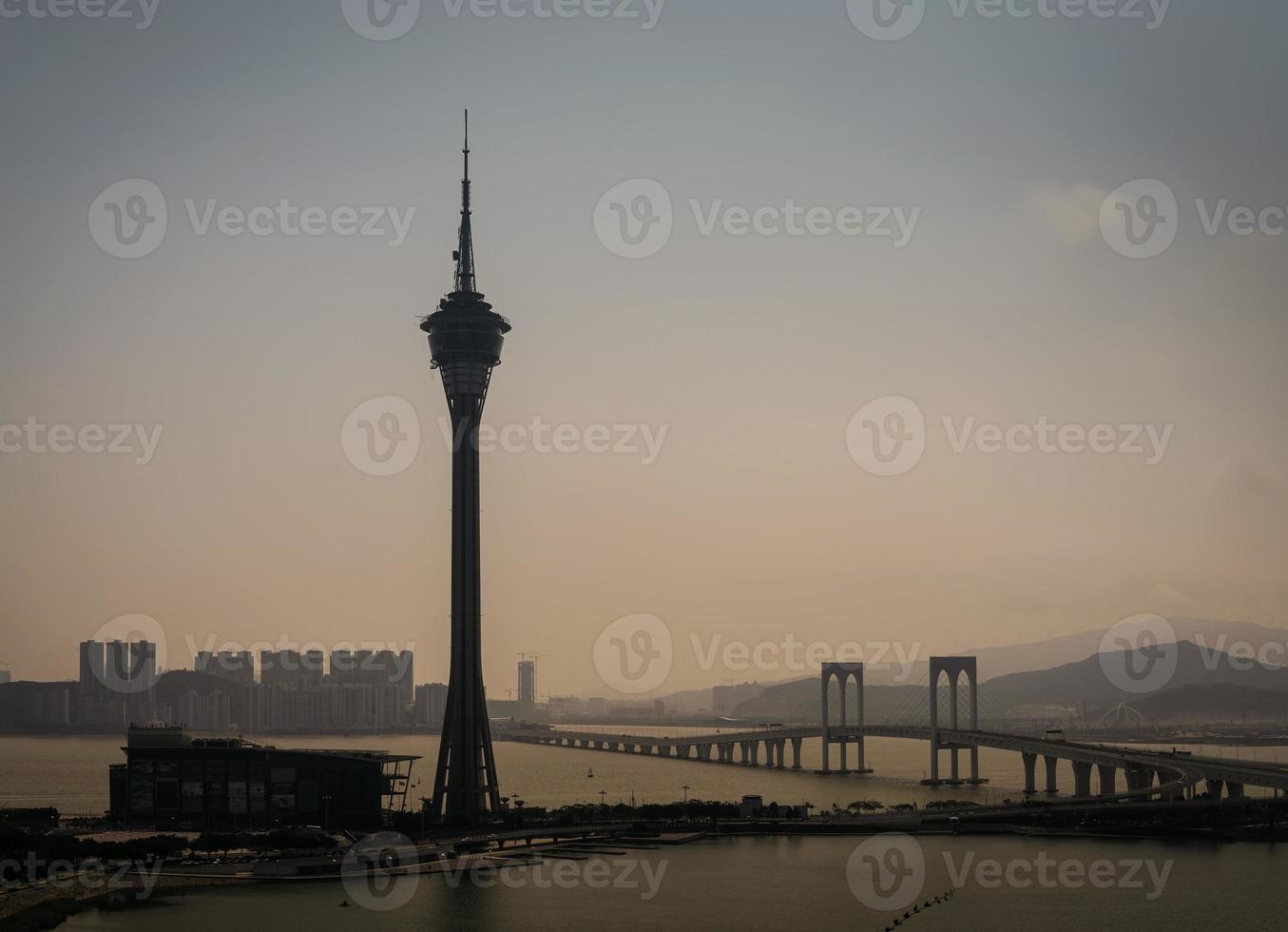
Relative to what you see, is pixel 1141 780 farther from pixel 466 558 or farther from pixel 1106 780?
pixel 466 558

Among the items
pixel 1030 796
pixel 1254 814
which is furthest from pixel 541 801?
pixel 1254 814

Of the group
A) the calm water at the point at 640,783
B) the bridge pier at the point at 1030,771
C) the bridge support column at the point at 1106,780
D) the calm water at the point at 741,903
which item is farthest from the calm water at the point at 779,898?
the bridge pier at the point at 1030,771

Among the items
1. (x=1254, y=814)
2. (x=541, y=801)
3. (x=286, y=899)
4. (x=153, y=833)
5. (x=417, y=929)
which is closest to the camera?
(x=417, y=929)

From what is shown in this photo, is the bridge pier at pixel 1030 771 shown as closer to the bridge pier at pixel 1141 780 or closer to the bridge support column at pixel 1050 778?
the bridge support column at pixel 1050 778

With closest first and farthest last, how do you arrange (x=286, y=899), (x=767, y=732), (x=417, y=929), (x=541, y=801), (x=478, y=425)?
(x=417, y=929) → (x=286, y=899) → (x=478, y=425) → (x=541, y=801) → (x=767, y=732)

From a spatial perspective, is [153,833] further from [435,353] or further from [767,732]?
[767,732]

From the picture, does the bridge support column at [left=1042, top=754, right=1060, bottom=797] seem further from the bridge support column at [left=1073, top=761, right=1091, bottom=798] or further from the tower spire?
the tower spire

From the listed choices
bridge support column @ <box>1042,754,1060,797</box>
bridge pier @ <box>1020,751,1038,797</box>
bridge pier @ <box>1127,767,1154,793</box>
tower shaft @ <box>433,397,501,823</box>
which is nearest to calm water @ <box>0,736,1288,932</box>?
tower shaft @ <box>433,397,501,823</box>
